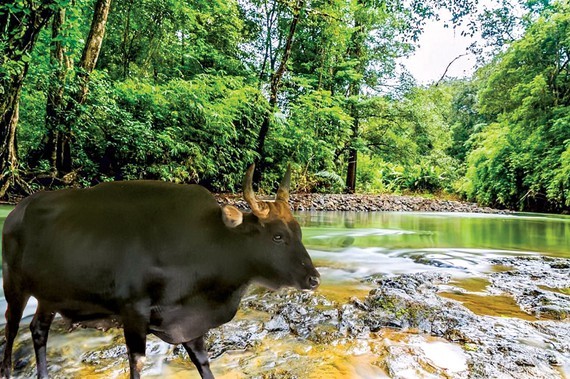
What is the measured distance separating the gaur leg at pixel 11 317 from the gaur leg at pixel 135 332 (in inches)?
32.9

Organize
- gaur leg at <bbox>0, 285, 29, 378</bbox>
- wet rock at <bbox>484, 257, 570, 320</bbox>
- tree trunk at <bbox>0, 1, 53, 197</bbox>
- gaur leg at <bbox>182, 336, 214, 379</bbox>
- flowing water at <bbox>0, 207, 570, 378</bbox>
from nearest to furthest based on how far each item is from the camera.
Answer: gaur leg at <bbox>182, 336, 214, 379</bbox> < gaur leg at <bbox>0, 285, 29, 378</bbox> < flowing water at <bbox>0, 207, 570, 378</bbox> < wet rock at <bbox>484, 257, 570, 320</bbox> < tree trunk at <bbox>0, 1, 53, 197</bbox>

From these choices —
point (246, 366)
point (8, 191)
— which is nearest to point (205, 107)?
point (8, 191)

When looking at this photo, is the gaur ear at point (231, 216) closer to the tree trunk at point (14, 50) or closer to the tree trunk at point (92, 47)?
the tree trunk at point (14, 50)

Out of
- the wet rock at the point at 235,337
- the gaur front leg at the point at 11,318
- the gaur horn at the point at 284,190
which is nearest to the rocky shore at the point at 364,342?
the wet rock at the point at 235,337

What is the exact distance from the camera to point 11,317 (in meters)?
2.31

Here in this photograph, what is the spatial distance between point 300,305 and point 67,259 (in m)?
2.44

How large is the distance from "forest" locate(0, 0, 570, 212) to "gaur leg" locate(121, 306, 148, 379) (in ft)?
20.4

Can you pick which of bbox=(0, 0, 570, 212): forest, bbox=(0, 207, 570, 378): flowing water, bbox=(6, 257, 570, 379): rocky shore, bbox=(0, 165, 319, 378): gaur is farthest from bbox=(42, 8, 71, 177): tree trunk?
bbox=(0, 165, 319, 378): gaur

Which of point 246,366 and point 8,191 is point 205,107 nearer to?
point 8,191

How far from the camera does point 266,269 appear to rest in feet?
6.40

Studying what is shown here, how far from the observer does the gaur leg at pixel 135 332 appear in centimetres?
181

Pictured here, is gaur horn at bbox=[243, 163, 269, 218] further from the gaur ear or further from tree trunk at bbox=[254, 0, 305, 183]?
tree trunk at bbox=[254, 0, 305, 183]

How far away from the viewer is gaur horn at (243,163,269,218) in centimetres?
179

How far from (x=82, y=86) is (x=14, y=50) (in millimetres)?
3682
